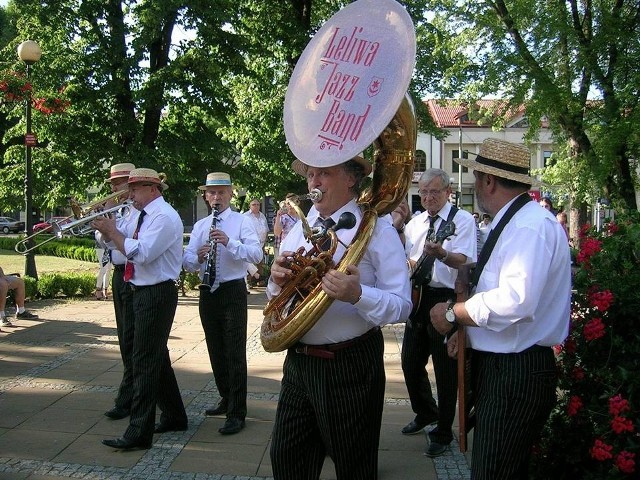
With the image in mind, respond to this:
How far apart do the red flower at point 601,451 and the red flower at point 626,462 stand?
0.19 ft

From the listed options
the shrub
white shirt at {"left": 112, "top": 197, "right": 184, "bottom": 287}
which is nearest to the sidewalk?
white shirt at {"left": 112, "top": 197, "right": 184, "bottom": 287}

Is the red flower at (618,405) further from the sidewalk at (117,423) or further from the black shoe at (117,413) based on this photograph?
the black shoe at (117,413)

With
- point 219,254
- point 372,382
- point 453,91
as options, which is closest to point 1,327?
point 219,254

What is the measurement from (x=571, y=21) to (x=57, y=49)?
1186 cm

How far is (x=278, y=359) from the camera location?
7.48 m

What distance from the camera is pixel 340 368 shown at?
2893mm

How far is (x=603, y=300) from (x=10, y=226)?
172 ft

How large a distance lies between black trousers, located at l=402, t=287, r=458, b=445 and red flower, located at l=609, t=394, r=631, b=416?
1594 millimetres

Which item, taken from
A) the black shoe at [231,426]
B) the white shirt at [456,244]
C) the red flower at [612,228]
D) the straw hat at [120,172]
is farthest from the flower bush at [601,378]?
the straw hat at [120,172]

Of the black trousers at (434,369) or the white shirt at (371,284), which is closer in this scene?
the white shirt at (371,284)

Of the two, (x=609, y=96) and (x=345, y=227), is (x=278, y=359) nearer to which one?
(x=345, y=227)

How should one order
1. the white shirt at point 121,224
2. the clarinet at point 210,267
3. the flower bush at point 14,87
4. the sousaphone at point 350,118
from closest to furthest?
the sousaphone at point 350,118, the clarinet at point 210,267, the white shirt at point 121,224, the flower bush at point 14,87

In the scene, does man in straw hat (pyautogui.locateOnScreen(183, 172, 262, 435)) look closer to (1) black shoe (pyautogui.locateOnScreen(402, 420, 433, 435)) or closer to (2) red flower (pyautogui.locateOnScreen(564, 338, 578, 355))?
(1) black shoe (pyautogui.locateOnScreen(402, 420, 433, 435))

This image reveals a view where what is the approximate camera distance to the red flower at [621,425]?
9.83 feet
